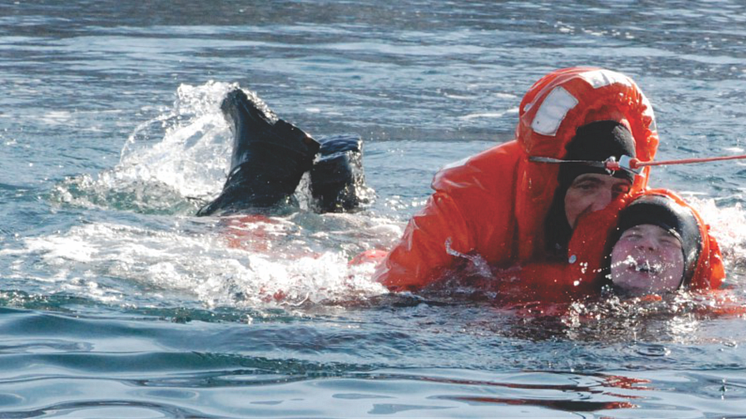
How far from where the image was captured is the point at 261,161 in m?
7.59

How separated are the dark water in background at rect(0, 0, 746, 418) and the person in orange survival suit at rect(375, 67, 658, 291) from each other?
23 centimetres

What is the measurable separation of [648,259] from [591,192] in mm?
473

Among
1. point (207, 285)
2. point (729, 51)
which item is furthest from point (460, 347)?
point (729, 51)

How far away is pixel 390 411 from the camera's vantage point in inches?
159

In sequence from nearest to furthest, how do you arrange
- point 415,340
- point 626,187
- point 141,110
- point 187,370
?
point 187,370, point 415,340, point 626,187, point 141,110

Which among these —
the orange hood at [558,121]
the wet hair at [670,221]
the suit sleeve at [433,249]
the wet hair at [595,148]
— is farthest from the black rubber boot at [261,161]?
the wet hair at [670,221]

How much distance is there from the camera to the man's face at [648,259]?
5.00 metres

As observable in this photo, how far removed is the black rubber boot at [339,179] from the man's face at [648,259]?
2.86 meters

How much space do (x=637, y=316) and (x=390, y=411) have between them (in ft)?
4.79

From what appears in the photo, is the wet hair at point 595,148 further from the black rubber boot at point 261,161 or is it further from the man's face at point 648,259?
the black rubber boot at point 261,161

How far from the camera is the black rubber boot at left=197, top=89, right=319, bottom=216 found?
754 cm

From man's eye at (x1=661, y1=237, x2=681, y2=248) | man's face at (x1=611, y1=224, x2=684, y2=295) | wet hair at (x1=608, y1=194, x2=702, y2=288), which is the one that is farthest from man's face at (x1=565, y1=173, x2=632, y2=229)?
man's eye at (x1=661, y1=237, x2=681, y2=248)

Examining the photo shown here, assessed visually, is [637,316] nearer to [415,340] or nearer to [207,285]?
[415,340]

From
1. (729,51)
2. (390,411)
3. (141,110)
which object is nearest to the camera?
(390,411)
